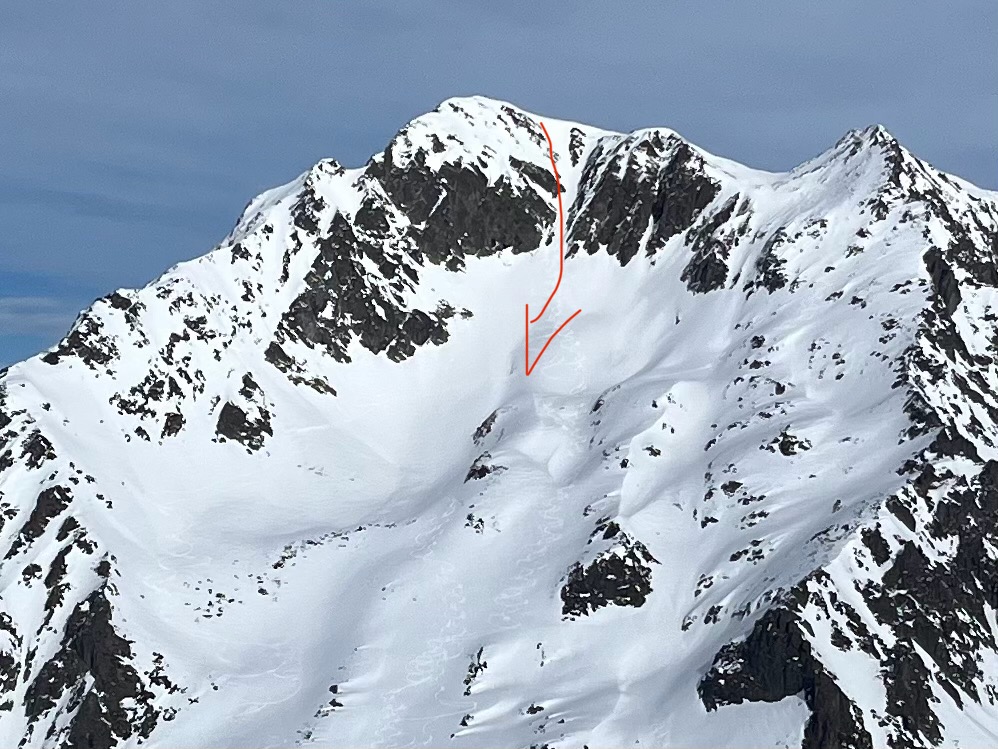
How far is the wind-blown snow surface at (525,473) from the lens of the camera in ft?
320

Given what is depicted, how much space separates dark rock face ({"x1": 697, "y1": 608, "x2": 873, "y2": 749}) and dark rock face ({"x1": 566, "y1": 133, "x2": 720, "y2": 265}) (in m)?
60.8

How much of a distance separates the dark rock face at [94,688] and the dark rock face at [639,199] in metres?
68.7

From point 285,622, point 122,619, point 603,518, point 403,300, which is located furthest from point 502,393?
point 122,619

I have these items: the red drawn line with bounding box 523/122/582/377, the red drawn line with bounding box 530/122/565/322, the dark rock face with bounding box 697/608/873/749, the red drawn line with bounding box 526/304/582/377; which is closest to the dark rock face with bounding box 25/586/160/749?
the dark rock face with bounding box 697/608/873/749

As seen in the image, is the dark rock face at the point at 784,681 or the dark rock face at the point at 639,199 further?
the dark rock face at the point at 639,199

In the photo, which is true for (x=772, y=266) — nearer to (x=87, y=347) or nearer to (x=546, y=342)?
(x=546, y=342)

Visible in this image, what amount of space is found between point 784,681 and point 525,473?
30.6 meters

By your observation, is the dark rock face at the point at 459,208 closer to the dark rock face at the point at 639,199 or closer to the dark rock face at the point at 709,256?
the dark rock face at the point at 639,199

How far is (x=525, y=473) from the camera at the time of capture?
118m

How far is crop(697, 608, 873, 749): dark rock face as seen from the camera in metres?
91.6

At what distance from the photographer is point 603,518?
110m

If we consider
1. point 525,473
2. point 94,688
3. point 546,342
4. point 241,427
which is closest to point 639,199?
point 546,342

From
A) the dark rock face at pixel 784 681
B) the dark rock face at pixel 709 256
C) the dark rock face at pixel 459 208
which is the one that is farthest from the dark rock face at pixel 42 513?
the dark rock face at pixel 709 256

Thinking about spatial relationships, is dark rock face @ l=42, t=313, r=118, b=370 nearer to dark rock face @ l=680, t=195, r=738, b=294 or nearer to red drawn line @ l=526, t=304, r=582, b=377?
red drawn line @ l=526, t=304, r=582, b=377
